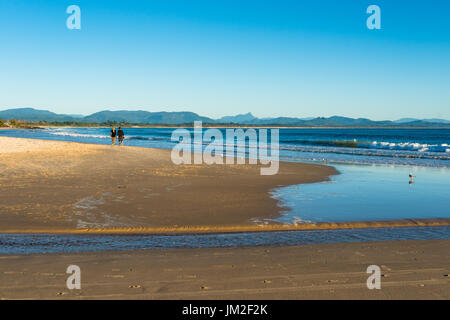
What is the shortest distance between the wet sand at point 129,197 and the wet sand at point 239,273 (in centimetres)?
232

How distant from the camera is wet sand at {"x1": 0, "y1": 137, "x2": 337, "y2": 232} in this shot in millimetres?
9008

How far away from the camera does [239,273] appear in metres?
5.57

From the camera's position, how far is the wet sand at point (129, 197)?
9.01 metres

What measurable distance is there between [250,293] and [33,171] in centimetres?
1465

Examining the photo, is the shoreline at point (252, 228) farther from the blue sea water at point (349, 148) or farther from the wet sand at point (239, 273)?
the blue sea water at point (349, 148)

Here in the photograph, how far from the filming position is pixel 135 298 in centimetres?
461

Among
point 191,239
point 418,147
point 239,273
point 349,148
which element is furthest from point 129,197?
point 418,147

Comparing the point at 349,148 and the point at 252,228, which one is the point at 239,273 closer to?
the point at 252,228

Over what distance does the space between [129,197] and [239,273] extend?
23.4 feet

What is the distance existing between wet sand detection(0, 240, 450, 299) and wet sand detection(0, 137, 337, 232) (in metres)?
2.32

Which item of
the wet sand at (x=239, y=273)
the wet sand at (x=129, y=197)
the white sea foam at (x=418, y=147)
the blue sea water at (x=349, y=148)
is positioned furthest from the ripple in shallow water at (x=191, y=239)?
the white sea foam at (x=418, y=147)

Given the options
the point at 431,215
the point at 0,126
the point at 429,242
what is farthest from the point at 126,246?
the point at 0,126

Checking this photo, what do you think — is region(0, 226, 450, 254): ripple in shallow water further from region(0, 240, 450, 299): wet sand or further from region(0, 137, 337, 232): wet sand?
region(0, 137, 337, 232): wet sand
